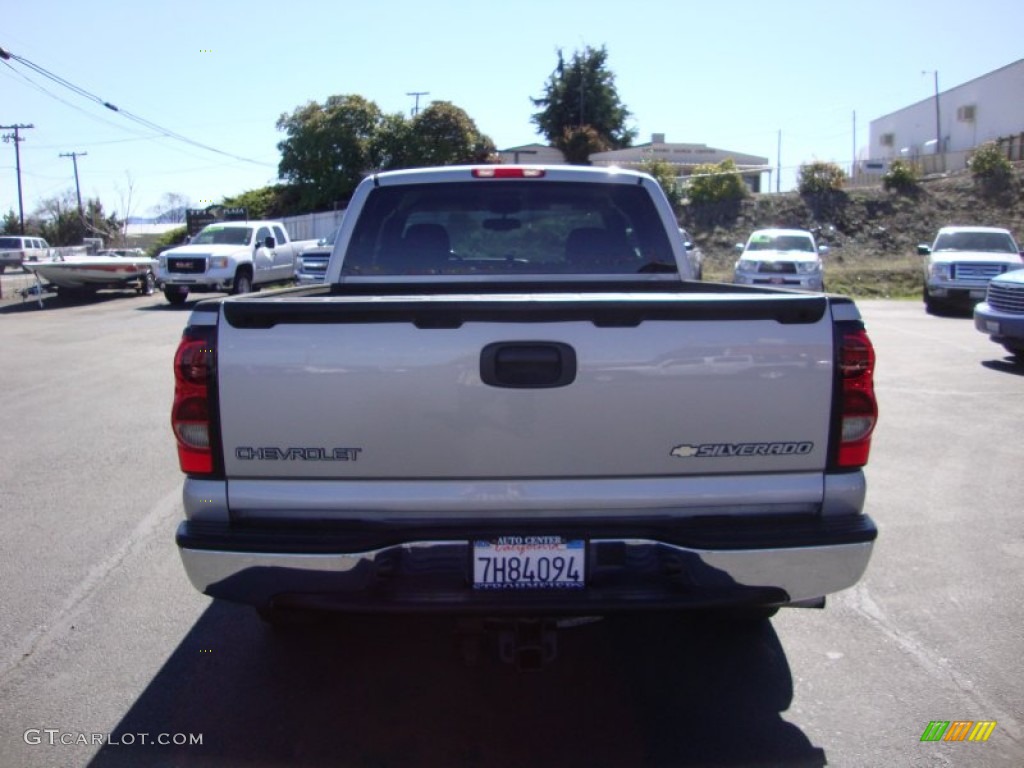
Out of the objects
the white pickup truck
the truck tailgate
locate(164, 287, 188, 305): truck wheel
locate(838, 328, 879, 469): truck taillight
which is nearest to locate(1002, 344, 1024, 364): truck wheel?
locate(838, 328, 879, 469): truck taillight

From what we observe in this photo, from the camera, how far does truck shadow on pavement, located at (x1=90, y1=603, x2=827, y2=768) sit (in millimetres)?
3434

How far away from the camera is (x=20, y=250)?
151 feet

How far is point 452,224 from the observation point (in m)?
5.52

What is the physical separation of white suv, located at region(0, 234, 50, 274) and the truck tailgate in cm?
4361

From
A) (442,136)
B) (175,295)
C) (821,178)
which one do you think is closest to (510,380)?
(175,295)

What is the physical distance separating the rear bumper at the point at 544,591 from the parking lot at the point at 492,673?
1.67 ft

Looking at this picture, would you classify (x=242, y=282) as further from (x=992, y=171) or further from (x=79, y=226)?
(x=79, y=226)

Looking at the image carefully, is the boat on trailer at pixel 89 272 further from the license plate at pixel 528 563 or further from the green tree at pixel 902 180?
the green tree at pixel 902 180

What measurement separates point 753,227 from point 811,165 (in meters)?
3.69

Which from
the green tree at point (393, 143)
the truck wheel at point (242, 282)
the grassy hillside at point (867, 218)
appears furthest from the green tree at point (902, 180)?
the truck wheel at point (242, 282)

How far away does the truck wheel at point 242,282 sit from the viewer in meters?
23.1

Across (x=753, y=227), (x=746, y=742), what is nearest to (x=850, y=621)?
(x=746, y=742)

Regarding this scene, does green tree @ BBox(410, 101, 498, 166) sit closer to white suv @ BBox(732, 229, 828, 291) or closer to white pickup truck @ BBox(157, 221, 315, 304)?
white pickup truck @ BBox(157, 221, 315, 304)

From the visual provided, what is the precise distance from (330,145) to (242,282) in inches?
929
